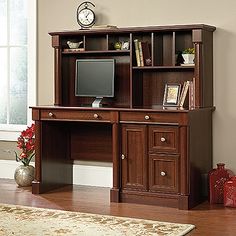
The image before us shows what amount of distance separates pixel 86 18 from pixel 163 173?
1.84m

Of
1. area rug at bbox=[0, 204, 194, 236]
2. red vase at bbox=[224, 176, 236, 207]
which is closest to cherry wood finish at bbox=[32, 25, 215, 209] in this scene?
red vase at bbox=[224, 176, 236, 207]

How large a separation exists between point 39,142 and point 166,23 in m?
1.63

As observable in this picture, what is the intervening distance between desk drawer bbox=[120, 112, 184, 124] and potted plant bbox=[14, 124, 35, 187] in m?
1.22

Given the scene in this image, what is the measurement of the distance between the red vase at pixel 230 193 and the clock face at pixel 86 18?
2098mm

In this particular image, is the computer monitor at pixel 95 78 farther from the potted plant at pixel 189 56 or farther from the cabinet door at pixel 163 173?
the cabinet door at pixel 163 173

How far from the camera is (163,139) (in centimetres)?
550

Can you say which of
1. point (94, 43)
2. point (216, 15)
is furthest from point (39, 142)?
point (216, 15)

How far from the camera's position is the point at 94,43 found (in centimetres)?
644

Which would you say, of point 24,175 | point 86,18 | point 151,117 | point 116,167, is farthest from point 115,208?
point 86,18

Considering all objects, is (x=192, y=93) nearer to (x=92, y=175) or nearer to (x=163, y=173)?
(x=163, y=173)

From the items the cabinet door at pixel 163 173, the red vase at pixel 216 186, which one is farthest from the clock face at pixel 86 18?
the red vase at pixel 216 186

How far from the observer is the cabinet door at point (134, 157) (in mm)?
5633

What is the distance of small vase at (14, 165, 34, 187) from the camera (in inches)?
255

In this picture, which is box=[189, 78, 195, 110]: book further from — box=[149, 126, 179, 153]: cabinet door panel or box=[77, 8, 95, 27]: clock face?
box=[77, 8, 95, 27]: clock face
